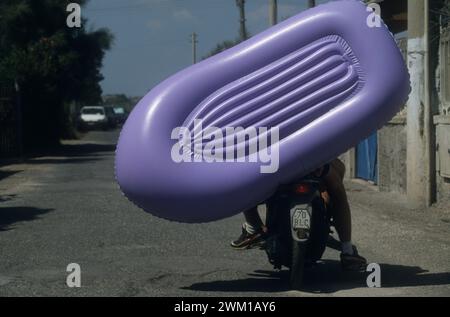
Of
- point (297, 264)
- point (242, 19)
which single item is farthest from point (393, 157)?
point (242, 19)

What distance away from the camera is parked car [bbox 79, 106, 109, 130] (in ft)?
197

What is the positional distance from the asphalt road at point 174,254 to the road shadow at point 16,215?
14mm

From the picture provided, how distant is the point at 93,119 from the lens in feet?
199

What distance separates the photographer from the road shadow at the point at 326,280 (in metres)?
7.32

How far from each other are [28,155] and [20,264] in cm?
2239

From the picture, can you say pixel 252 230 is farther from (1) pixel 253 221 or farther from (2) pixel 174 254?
(2) pixel 174 254

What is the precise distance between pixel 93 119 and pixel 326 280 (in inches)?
2123

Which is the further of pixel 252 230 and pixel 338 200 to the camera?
pixel 252 230

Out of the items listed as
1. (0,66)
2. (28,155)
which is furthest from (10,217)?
(28,155)

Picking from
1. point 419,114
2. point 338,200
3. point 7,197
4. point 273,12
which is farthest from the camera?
point 273,12

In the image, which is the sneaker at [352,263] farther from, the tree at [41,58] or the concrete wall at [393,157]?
the tree at [41,58]
